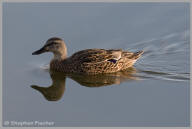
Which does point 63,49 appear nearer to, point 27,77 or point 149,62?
point 27,77

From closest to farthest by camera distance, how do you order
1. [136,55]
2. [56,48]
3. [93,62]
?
[93,62] < [56,48] < [136,55]

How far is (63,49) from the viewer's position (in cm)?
1500

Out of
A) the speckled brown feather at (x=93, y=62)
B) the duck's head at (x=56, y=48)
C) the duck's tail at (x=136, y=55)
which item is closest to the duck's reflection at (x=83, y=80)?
the speckled brown feather at (x=93, y=62)

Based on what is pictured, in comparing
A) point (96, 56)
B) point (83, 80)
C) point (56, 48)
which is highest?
point (56, 48)

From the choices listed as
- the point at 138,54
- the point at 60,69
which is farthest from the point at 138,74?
the point at 60,69

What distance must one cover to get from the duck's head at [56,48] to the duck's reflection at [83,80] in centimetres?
62

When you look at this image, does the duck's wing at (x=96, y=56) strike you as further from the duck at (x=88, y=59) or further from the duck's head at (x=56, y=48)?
the duck's head at (x=56, y=48)

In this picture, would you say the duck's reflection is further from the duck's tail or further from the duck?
the duck's tail

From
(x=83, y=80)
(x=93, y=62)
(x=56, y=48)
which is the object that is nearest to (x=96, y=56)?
(x=93, y=62)

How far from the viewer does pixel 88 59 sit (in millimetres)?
14539

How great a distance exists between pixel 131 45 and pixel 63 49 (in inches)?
96.0

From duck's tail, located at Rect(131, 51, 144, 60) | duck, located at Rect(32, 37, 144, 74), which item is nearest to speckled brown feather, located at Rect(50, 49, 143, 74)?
duck, located at Rect(32, 37, 144, 74)

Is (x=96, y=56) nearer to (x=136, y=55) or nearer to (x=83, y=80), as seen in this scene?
(x=83, y=80)

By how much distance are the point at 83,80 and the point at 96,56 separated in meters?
0.91
